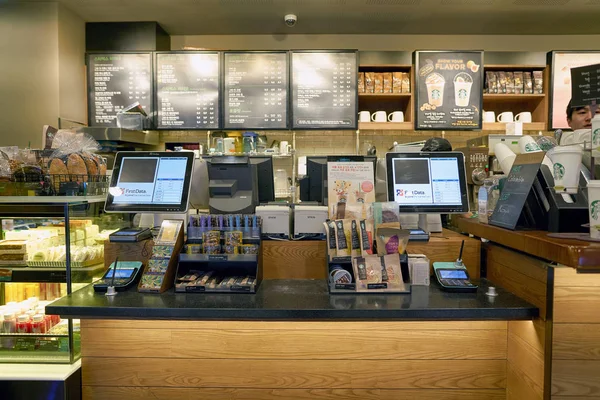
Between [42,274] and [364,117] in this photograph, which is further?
[364,117]

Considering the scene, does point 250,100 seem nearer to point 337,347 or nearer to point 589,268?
point 337,347

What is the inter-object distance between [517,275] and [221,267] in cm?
122

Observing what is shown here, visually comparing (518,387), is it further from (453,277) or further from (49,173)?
(49,173)

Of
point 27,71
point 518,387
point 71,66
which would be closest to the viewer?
point 518,387

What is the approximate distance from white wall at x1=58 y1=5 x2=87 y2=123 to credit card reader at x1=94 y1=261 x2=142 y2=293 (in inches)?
104

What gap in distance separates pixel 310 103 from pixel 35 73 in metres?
2.55

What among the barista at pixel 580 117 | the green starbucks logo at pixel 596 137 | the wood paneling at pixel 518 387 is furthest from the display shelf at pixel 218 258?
the barista at pixel 580 117

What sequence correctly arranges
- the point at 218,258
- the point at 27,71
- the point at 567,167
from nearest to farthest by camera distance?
1. the point at 567,167
2. the point at 218,258
3. the point at 27,71

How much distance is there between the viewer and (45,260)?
213cm

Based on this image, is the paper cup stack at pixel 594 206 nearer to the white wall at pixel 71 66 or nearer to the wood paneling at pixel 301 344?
the wood paneling at pixel 301 344

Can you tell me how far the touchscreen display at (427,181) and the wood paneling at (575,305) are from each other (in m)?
0.75

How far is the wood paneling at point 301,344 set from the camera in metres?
1.71

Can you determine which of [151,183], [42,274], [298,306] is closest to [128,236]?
[151,183]

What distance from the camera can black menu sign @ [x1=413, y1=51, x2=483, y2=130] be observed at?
13.7ft
